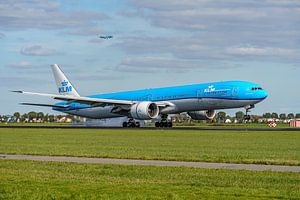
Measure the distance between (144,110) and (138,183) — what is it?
4931cm

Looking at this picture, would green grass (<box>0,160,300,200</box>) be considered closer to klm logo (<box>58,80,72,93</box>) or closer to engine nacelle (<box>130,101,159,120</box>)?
engine nacelle (<box>130,101,159,120</box>)

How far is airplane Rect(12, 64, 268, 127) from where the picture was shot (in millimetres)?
64188

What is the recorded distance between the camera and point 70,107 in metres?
83.1

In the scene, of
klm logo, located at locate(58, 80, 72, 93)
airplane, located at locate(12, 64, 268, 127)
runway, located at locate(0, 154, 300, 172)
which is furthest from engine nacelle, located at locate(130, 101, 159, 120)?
runway, located at locate(0, 154, 300, 172)

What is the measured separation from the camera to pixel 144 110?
66.4 m

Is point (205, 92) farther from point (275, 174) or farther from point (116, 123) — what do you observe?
point (275, 174)

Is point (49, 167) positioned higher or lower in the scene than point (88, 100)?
lower

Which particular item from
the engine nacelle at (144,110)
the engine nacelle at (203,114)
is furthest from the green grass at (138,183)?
the engine nacelle at (203,114)

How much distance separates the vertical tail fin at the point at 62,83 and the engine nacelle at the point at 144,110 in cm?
1894

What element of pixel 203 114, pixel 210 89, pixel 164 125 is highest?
pixel 210 89

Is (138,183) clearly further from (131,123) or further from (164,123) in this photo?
(131,123)

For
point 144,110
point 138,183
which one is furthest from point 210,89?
point 138,183

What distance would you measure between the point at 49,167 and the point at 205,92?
44258 mm

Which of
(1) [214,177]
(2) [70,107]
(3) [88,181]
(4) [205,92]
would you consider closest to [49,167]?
(3) [88,181]
